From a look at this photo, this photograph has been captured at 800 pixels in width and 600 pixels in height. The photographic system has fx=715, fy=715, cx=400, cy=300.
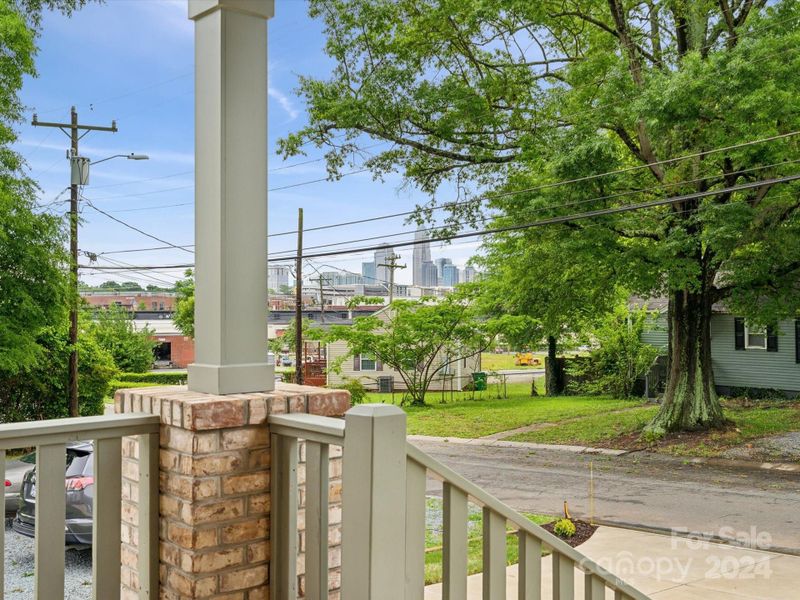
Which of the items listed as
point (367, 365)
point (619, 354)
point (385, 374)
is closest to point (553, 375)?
point (619, 354)

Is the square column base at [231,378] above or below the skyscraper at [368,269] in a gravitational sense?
below

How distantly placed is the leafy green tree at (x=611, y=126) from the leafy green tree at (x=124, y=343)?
8.02 meters

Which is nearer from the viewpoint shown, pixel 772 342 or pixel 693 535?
pixel 693 535

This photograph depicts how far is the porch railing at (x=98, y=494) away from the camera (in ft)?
4.58

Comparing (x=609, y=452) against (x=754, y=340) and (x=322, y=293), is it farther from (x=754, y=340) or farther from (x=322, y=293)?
(x=322, y=293)

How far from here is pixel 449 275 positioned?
2059 cm

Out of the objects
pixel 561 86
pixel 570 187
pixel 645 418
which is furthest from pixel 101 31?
pixel 645 418

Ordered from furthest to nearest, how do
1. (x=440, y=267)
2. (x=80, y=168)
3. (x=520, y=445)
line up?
(x=440, y=267) < (x=520, y=445) < (x=80, y=168)

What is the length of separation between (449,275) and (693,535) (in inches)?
587

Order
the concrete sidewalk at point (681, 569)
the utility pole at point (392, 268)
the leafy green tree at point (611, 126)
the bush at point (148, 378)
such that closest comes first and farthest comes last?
the concrete sidewalk at point (681, 569) < the leafy green tree at point (611, 126) < the bush at point (148, 378) < the utility pole at point (392, 268)

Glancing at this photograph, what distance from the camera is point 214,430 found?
1.55m

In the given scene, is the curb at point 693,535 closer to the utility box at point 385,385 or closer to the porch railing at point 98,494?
the porch railing at point 98,494

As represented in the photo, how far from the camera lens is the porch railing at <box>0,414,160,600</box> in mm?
1396

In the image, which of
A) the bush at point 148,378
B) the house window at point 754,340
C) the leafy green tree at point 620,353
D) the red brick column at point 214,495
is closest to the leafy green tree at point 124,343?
the bush at point 148,378
